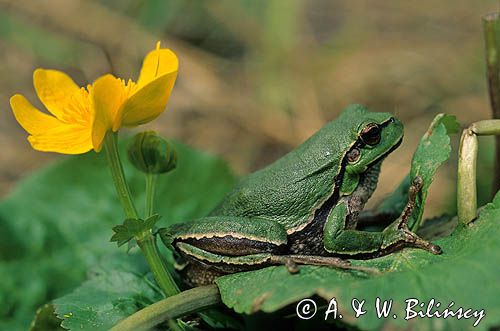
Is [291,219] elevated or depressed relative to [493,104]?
depressed

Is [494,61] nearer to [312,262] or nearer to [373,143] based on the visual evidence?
[373,143]

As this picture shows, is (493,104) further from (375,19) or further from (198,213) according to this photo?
(375,19)

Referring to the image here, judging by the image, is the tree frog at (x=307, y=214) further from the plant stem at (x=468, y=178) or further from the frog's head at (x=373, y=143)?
the plant stem at (x=468, y=178)

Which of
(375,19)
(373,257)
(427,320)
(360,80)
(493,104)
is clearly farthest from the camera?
(375,19)

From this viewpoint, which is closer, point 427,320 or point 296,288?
point 427,320

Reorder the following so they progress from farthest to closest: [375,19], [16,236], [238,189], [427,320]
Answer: [375,19], [16,236], [238,189], [427,320]

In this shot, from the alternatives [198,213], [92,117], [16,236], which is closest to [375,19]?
[198,213]

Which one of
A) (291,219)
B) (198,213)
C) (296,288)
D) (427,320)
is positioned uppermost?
(198,213)

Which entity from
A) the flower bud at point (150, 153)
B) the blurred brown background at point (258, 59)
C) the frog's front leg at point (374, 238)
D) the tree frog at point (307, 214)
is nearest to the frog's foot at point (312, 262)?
the tree frog at point (307, 214)
